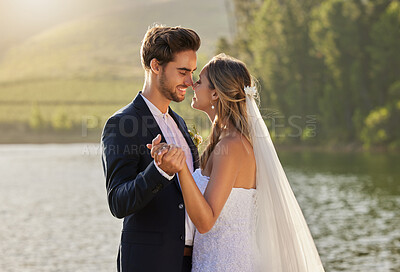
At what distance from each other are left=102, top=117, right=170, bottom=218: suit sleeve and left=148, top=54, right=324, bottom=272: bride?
21.5 inches

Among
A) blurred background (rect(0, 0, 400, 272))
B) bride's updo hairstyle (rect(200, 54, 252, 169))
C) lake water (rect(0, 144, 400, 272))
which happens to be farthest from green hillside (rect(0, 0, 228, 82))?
bride's updo hairstyle (rect(200, 54, 252, 169))

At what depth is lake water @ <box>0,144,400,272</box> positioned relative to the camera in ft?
52.4

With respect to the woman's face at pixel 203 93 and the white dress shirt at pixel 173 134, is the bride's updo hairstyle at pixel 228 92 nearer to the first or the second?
the woman's face at pixel 203 93

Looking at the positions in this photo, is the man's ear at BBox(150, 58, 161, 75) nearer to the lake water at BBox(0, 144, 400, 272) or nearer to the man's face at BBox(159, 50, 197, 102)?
the man's face at BBox(159, 50, 197, 102)

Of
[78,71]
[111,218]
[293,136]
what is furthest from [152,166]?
[78,71]

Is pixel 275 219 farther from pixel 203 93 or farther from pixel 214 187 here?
pixel 203 93

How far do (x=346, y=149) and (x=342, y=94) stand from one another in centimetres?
477

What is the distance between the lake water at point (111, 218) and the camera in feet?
52.4

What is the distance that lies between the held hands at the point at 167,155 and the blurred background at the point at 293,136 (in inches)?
56.5

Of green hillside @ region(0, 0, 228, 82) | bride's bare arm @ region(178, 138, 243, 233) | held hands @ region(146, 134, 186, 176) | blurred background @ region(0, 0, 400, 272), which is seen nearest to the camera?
held hands @ region(146, 134, 186, 176)

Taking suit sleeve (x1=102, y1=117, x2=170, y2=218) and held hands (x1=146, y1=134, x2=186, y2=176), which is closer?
held hands (x1=146, y1=134, x2=186, y2=176)

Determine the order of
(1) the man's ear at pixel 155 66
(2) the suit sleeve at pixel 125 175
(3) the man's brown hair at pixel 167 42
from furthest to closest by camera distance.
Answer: (1) the man's ear at pixel 155 66, (3) the man's brown hair at pixel 167 42, (2) the suit sleeve at pixel 125 175

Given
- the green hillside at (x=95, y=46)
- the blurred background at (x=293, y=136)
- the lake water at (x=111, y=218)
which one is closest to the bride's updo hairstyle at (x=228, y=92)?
the blurred background at (x=293, y=136)

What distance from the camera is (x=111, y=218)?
75.3 feet
